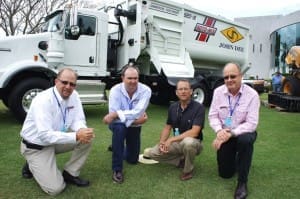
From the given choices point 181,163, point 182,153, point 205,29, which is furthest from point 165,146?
point 205,29

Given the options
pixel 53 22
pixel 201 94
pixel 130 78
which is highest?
pixel 53 22

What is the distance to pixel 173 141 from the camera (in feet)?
13.6

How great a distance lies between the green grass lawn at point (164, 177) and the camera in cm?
366

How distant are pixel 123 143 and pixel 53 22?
4.91 metres

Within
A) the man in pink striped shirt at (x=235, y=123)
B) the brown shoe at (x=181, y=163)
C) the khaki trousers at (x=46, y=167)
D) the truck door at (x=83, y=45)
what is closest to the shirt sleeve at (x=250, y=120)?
the man in pink striped shirt at (x=235, y=123)

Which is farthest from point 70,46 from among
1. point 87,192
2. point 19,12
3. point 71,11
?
point 19,12

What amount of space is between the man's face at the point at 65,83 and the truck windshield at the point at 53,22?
4.60 metres

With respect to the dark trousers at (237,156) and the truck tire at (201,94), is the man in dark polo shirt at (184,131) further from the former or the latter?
the truck tire at (201,94)

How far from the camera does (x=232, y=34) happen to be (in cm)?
1138

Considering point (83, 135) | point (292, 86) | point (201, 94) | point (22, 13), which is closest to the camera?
point (83, 135)

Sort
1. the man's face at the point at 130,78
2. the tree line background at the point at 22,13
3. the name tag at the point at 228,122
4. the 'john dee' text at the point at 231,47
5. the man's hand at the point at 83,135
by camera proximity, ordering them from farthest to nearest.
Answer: the tree line background at the point at 22,13 → the 'john dee' text at the point at 231,47 → the man's face at the point at 130,78 → the name tag at the point at 228,122 → the man's hand at the point at 83,135

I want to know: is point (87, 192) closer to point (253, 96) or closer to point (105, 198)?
point (105, 198)

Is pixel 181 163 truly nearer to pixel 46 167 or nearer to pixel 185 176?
pixel 185 176

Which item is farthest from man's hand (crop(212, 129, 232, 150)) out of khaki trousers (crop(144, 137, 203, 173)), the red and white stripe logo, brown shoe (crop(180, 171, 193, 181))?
the red and white stripe logo
